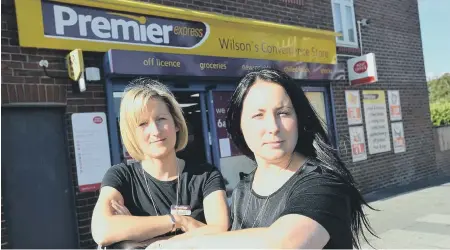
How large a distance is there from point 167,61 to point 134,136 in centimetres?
369

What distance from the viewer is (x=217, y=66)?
6.21m

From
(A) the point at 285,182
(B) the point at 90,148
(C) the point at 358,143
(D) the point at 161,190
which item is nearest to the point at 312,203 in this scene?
(A) the point at 285,182

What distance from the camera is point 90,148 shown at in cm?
495

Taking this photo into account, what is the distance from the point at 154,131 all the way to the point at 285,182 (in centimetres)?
83

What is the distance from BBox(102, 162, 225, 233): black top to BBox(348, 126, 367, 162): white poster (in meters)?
6.92

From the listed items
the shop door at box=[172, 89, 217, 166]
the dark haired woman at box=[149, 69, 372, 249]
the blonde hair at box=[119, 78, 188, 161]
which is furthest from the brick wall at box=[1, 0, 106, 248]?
the dark haired woman at box=[149, 69, 372, 249]

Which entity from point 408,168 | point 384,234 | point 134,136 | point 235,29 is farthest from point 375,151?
point 134,136

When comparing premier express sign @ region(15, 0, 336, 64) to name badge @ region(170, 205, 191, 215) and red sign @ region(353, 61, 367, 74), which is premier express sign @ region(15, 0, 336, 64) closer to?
red sign @ region(353, 61, 367, 74)

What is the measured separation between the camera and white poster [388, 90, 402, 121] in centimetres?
958

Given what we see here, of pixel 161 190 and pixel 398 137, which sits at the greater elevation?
pixel 161 190

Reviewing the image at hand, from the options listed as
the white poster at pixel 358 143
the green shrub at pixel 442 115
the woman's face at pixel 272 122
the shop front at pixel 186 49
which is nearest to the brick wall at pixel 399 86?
the white poster at pixel 358 143

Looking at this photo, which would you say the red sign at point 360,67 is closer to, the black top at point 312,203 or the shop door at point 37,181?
the shop door at point 37,181

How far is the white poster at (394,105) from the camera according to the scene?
958cm

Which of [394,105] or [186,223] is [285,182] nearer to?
[186,223]
